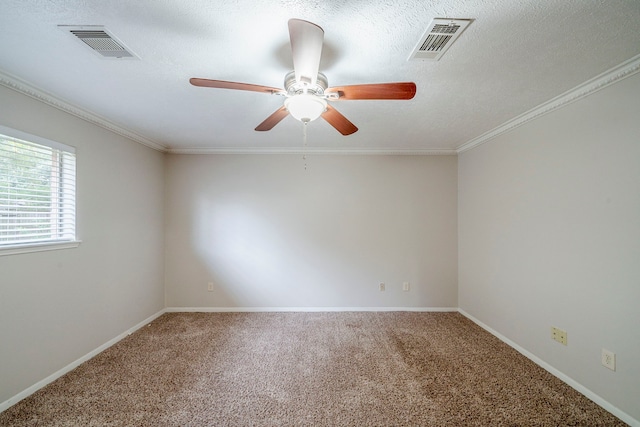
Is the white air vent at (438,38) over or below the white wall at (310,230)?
over

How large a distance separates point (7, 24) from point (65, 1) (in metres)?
0.43

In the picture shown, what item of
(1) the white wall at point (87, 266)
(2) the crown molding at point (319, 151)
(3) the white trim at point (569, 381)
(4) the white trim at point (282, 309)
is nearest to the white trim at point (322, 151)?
(2) the crown molding at point (319, 151)

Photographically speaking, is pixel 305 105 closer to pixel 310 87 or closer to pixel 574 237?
pixel 310 87

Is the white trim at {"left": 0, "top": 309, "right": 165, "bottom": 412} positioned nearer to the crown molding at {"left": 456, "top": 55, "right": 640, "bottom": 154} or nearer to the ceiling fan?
the ceiling fan

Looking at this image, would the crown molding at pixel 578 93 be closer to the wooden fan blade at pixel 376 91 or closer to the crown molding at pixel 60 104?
the wooden fan blade at pixel 376 91

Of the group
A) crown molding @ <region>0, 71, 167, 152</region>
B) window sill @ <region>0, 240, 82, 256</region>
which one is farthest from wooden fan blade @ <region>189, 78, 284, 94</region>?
window sill @ <region>0, 240, 82, 256</region>

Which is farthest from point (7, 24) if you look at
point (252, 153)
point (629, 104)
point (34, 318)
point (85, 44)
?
point (629, 104)

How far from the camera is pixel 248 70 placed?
1.62 m

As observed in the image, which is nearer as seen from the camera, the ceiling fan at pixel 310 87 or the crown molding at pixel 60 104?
the ceiling fan at pixel 310 87

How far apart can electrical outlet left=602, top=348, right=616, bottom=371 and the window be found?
4.24 m

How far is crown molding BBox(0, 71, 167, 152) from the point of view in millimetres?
1718

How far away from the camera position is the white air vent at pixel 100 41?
1270 mm

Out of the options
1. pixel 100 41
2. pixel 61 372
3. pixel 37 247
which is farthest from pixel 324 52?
pixel 61 372

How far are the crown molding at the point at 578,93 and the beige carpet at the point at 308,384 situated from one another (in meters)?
2.25
